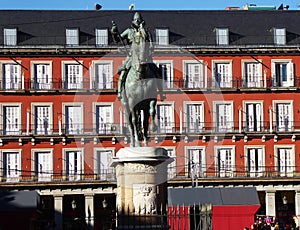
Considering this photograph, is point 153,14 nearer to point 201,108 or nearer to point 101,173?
point 201,108

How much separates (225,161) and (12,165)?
51.9ft

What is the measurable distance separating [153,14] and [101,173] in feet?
45.0

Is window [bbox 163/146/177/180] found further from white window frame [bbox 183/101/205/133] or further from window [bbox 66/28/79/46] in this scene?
window [bbox 66/28/79/46]

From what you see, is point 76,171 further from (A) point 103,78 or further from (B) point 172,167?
(A) point 103,78

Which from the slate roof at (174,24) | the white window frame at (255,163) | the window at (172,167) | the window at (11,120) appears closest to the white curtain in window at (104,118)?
the window at (172,167)

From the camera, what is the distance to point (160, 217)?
2211cm

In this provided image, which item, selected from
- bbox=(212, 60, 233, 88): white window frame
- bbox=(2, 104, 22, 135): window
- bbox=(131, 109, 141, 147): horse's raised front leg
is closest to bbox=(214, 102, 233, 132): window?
bbox=(212, 60, 233, 88): white window frame

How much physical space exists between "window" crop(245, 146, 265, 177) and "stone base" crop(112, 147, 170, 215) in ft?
139

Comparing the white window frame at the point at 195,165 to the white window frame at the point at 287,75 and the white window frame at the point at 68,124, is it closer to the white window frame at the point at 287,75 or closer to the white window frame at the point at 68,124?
the white window frame at the point at 287,75

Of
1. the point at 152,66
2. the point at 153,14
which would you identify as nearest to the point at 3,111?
the point at 153,14

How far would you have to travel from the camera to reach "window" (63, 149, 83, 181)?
63.8 m

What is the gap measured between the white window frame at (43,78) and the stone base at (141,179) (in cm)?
4230

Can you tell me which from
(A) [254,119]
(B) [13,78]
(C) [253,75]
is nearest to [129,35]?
(B) [13,78]

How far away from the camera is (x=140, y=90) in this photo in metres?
22.8
